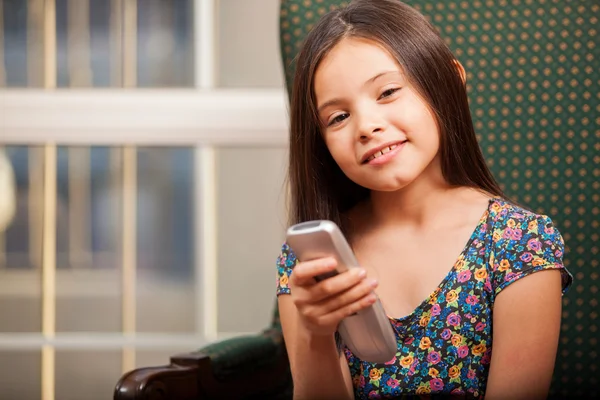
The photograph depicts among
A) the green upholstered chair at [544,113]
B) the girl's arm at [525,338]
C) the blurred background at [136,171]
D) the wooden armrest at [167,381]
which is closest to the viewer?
the girl's arm at [525,338]

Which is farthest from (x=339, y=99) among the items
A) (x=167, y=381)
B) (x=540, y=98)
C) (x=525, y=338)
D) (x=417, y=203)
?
(x=540, y=98)

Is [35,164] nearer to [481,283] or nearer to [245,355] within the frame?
[245,355]

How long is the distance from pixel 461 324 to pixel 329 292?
318mm

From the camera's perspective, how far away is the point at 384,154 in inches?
48.8

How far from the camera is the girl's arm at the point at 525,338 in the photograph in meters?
1.22

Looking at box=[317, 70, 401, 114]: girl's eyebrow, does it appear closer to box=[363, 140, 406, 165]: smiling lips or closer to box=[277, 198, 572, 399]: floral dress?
box=[363, 140, 406, 165]: smiling lips

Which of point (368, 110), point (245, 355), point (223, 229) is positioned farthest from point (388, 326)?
point (223, 229)

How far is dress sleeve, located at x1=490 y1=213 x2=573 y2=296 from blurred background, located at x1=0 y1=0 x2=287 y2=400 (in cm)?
47

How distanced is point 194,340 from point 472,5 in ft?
4.41

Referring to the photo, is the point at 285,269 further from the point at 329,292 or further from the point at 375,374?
the point at 329,292

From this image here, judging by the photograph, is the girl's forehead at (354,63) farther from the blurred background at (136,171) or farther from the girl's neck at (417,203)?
the blurred background at (136,171)

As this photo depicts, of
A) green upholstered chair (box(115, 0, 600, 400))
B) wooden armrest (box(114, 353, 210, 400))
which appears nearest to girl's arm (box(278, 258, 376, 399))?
wooden armrest (box(114, 353, 210, 400))

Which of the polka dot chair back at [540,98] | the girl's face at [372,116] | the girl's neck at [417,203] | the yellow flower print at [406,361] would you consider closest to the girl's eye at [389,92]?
the girl's face at [372,116]

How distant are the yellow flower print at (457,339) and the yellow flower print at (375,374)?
5.1 inches
